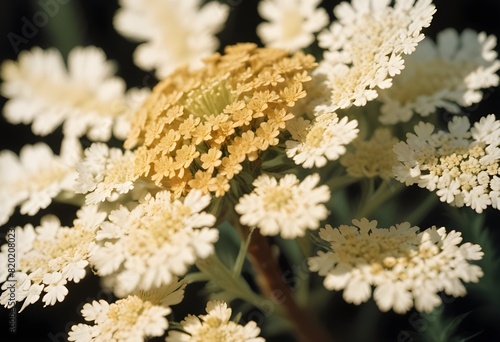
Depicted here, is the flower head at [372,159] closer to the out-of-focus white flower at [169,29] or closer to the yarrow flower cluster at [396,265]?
the yarrow flower cluster at [396,265]

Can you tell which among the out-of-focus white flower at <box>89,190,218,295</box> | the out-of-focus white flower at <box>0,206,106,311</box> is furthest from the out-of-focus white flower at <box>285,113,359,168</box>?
the out-of-focus white flower at <box>0,206,106,311</box>

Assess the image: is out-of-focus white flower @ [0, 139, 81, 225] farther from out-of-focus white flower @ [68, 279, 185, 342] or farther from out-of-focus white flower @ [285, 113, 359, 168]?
out-of-focus white flower @ [285, 113, 359, 168]

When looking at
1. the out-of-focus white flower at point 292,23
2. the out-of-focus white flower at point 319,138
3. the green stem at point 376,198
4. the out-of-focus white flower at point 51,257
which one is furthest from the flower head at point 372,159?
the out-of-focus white flower at point 51,257

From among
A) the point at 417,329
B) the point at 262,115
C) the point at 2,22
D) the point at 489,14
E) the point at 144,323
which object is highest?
the point at 2,22

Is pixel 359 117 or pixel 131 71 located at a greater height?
pixel 131 71

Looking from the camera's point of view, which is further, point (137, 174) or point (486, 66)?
point (486, 66)

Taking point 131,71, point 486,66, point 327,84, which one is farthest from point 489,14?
point 131,71

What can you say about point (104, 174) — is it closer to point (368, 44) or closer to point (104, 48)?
point (368, 44)

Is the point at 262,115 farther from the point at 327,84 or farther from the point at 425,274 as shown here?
the point at 425,274
